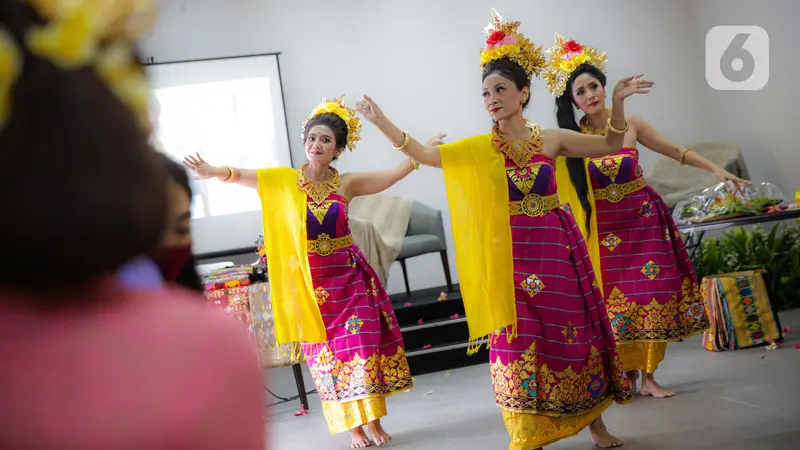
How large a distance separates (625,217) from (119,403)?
11.8 ft

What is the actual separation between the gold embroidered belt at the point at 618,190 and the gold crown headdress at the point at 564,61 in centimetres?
52

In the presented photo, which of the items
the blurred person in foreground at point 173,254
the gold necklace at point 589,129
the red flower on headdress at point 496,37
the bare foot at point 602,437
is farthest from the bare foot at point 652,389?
the blurred person in foreground at point 173,254

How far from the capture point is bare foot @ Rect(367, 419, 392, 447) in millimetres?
3473

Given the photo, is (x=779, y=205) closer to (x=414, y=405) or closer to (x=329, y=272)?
(x=414, y=405)

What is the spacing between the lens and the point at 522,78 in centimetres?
286

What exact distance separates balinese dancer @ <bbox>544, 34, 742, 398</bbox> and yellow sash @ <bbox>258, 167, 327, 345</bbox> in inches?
51.2

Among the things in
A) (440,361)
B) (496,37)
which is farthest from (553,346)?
(440,361)

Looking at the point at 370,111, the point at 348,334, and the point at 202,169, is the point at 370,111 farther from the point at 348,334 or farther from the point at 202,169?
the point at 348,334

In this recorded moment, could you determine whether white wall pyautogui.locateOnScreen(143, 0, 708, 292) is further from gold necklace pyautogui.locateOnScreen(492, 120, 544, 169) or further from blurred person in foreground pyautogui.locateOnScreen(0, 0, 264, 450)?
blurred person in foreground pyautogui.locateOnScreen(0, 0, 264, 450)

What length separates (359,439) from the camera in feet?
11.5

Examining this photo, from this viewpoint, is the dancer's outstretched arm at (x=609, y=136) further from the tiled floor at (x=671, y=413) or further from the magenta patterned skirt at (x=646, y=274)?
the tiled floor at (x=671, y=413)


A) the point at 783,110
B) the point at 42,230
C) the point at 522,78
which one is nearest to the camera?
the point at 42,230

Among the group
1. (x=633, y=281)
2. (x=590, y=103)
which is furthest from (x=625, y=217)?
(x=590, y=103)

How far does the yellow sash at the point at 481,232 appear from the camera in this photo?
8.61ft
